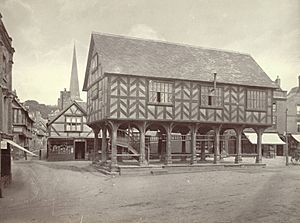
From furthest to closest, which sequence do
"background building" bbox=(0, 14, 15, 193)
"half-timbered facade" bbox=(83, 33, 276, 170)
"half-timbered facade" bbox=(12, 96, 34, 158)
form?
1. "half-timbered facade" bbox=(12, 96, 34, 158)
2. "half-timbered facade" bbox=(83, 33, 276, 170)
3. "background building" bbox=(0, 14, 15, 193)

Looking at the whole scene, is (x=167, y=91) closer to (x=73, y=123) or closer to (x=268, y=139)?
(x=73, y=123)

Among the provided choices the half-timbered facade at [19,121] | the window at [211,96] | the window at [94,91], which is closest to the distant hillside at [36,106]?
the half-timbered facade at [19,121]

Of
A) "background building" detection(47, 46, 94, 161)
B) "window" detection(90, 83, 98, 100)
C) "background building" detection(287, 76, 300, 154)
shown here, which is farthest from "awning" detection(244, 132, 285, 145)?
"window" detection(90, 83, 98, 100)

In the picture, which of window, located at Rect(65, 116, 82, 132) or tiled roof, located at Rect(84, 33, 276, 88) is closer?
tiled roof, located at Rect(84, 33, 276, 88)

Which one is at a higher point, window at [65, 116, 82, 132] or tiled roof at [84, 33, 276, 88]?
tiled roof at [84, 33, 276, 88]

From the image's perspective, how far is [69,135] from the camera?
3058cm

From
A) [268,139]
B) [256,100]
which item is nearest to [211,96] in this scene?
[256,100]

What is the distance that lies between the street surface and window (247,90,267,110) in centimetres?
683

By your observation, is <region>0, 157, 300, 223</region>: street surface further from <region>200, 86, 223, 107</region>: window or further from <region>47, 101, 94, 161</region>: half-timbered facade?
<region>47, 101, 94, 161</region>: half-timbered facade

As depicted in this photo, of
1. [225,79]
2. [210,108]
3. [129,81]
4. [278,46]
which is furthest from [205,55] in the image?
[278,46]

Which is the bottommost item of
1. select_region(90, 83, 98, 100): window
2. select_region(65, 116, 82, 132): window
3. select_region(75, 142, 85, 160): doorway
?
select_region(75, 142, 85, 160): doorway

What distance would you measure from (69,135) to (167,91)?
14.9 meters

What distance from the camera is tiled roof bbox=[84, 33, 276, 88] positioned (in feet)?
58.6

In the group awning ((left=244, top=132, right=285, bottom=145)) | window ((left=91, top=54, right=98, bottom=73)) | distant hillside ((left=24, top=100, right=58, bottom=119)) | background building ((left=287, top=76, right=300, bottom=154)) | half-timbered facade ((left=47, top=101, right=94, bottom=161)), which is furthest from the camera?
background building ((left=287, top=76, right=300, bottom=154))
